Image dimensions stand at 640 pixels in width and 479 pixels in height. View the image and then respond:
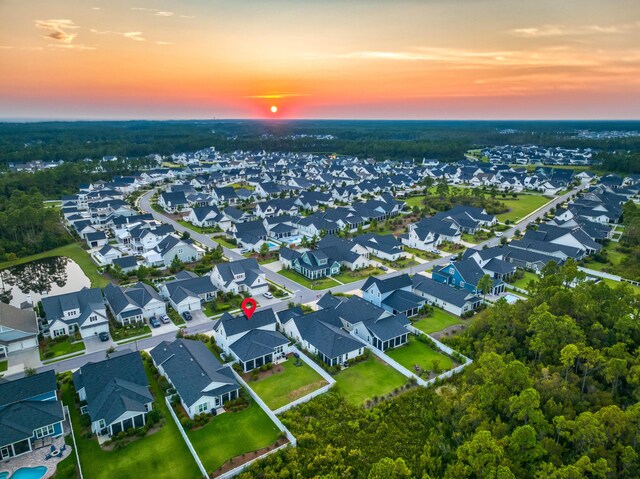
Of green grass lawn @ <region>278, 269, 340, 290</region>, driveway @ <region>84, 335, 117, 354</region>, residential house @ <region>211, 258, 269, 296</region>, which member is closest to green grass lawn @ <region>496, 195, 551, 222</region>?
green grass lawn @ <region>278, 269, 340, 290</region>

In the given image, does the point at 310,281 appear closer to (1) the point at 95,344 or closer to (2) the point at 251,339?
(2) the point at 251,339

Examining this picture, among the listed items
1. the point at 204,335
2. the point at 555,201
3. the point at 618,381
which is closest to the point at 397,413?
the point at 618,381

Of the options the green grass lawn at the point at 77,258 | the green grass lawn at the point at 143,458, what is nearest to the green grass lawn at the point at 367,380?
the green grass lawn at the point at 143,458

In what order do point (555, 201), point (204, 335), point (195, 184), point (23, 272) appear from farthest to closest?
point (195, 184)
point (555, 201)
point (23, 272)
point (204, 335)

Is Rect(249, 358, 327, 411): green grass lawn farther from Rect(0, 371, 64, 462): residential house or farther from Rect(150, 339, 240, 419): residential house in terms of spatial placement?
Rect(0, 371, 64, 462): residential house

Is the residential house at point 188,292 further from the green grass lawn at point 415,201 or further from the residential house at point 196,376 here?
the green grass lawn at point 415,201

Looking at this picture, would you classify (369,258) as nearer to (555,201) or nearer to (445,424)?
(445,424)
